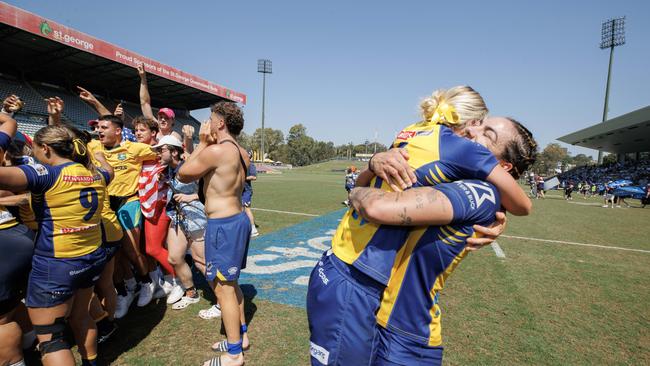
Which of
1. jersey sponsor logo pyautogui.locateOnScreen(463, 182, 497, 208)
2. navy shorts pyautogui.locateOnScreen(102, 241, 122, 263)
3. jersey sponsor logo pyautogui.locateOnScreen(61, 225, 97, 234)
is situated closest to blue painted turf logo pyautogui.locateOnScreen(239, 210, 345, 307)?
navy shorts pyautogui.locateOnScreen(102, 241, 122, 263)

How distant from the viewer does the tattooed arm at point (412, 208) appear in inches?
50.3

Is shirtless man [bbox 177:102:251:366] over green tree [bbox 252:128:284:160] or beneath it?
beneath

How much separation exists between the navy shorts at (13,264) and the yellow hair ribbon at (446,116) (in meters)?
3.05

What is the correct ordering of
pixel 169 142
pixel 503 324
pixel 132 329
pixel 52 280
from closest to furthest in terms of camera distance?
pixel 52 280, pixel 132 329, pixel 503 324, pixel 169 142

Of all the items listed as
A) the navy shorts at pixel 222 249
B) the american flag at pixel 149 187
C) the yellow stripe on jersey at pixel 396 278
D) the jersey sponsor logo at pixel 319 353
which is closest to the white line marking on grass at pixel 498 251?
the navy shorts at pixel 222 249

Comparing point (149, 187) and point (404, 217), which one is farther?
point (149, 187)

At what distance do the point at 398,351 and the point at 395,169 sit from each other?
821mm

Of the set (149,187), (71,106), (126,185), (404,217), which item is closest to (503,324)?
(404,217)

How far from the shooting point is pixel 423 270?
1448 millimetres

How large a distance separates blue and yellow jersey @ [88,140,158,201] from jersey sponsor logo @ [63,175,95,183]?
4.99 feet

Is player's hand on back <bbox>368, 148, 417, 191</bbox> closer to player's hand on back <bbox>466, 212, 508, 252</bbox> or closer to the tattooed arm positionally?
the tattooed arm

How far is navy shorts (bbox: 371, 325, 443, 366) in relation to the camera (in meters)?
1.44

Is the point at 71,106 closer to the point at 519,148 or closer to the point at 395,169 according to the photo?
the point at 395,169

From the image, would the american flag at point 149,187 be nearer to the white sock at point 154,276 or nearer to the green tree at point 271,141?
the white sock at point 154,276
